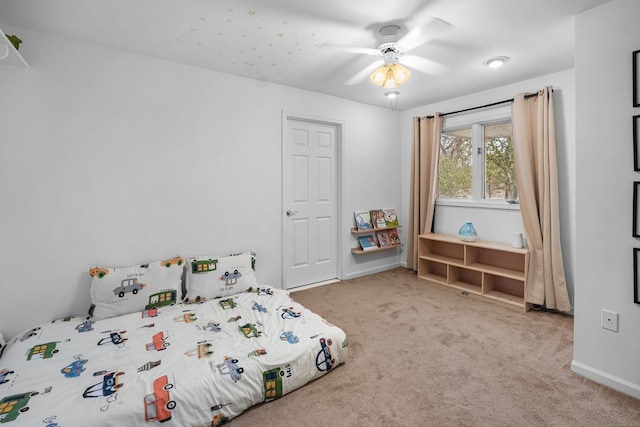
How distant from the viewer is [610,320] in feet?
6.24

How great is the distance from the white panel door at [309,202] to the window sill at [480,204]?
4.98ft

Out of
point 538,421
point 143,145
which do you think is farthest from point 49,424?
point 538,421

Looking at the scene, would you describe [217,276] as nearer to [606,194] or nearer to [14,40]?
[14,40]

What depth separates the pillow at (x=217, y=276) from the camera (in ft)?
8.91

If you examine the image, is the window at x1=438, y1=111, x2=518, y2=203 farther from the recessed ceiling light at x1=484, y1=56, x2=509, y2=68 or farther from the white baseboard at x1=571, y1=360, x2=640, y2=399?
the white baseboard at x1=571, y1=360, x2=640, y2=399

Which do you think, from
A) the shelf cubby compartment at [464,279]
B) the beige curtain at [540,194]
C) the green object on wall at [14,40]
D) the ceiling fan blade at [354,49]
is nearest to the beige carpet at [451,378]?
the beige curtain at [540,194]

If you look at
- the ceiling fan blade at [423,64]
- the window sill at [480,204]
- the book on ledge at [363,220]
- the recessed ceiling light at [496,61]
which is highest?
the ceiling fan blade at [423,64]

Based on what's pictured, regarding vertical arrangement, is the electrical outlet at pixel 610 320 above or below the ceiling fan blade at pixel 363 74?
below

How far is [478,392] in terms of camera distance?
1857 mm

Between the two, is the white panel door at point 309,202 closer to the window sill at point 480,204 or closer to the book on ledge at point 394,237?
the book on ledge at point 394,237

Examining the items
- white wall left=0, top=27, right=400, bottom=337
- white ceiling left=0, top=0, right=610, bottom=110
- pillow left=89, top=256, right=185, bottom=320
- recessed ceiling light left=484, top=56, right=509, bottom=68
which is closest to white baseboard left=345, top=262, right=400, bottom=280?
white wall left=0, top=27, right=400, bottom=337

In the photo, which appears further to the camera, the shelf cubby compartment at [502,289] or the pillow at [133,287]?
the shelf cubby compartment at [502,289]

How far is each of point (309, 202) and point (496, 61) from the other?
7.81ft

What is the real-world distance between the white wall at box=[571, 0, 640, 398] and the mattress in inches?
65.6
